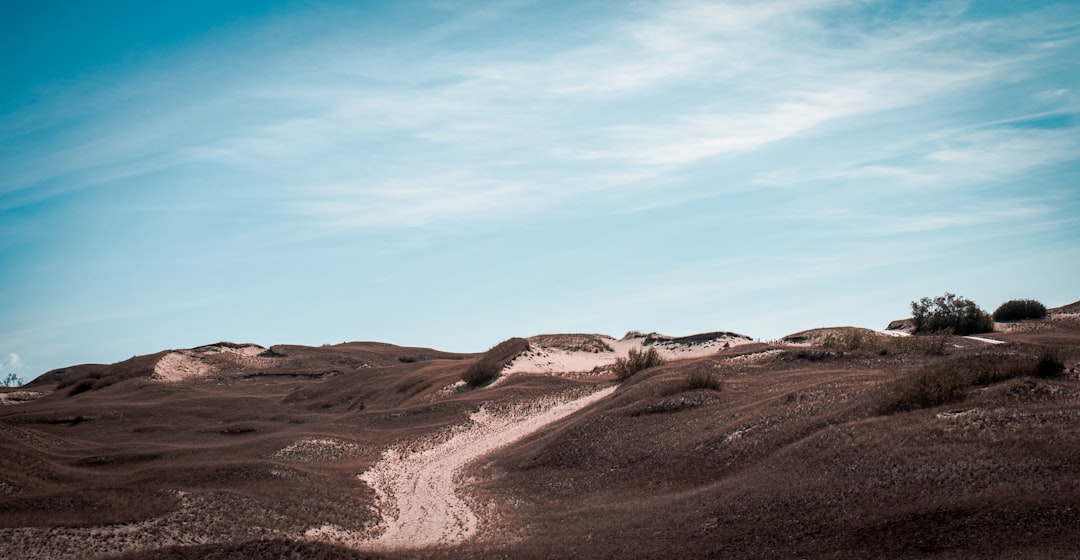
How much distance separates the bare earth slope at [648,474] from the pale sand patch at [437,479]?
164 millimetres

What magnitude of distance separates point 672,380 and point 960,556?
889 inches

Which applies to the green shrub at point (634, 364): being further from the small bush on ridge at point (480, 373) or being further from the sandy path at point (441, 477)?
the small bush on ridge at point (480, 373)

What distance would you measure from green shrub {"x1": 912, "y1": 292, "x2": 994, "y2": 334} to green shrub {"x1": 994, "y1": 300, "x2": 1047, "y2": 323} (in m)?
5.73

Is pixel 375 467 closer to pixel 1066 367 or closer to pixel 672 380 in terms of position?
pixel 672 380

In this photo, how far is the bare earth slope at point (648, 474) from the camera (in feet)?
53.4

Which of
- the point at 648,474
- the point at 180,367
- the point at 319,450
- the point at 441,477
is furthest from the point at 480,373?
the point at 180,367

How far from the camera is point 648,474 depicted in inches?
1008

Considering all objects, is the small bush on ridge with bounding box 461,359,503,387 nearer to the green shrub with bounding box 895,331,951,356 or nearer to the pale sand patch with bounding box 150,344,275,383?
the green shrub with bounding box 895,331,951,356

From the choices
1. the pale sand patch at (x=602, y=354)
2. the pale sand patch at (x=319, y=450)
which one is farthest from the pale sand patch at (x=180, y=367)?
the pale sand patch at (x=319, y=450)

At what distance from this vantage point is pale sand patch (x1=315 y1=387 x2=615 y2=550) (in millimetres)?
22641

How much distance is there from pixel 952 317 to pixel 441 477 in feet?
132

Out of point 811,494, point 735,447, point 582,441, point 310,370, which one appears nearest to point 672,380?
point 582,441

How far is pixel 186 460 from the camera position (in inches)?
1262

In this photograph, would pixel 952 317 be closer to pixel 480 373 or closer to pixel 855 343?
pixel 855 343
